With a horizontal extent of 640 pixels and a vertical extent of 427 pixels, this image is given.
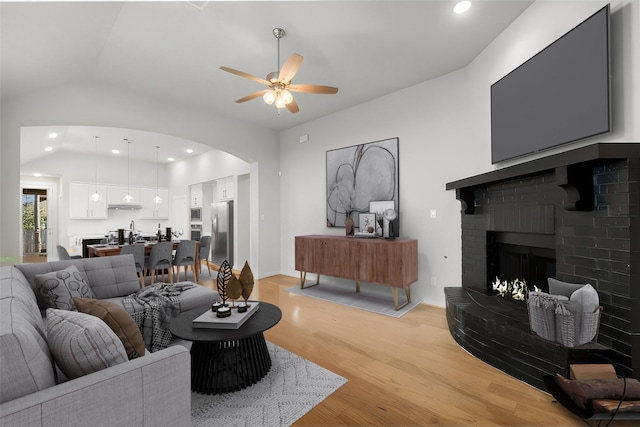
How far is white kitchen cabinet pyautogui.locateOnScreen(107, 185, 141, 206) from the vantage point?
8.07 metres

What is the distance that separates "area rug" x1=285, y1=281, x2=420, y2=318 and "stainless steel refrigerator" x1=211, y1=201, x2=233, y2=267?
8.81 feet

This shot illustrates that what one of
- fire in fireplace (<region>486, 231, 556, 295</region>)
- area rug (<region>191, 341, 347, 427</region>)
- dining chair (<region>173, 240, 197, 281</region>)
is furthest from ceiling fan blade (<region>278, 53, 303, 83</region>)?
dining chair (<region>173, 240, 197, 281</region>)

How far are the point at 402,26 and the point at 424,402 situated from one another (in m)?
3.13

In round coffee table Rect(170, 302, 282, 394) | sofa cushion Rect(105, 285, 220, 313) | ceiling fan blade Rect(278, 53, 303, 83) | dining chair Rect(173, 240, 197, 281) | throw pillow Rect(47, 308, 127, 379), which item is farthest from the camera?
dining chair Rect(173, 240, 197, 281)

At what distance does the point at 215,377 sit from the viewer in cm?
204

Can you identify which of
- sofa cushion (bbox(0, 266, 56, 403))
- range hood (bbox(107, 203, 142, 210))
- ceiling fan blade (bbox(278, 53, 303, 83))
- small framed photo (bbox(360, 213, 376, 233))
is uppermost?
ceiling fan blade (bbox(278, 53, 303, 83))

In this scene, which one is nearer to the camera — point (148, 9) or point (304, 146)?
point (148, 9)

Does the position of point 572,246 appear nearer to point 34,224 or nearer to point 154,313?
point 154,313

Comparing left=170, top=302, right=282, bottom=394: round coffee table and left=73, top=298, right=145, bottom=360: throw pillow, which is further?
left=170, top=302, right=282, bottom=394: round coffee table

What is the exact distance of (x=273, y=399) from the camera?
196cm

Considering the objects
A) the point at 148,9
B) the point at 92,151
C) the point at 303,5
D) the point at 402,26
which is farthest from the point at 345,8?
the point at 92,151

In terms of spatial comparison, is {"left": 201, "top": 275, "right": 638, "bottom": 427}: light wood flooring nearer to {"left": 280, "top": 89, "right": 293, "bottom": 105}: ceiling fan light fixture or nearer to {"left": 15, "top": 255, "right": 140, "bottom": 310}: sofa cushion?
{"left": 15, "top": 255, "right": 140, "bottom": 310}: sofa cushion

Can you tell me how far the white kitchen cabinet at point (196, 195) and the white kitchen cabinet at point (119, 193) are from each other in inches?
66.6

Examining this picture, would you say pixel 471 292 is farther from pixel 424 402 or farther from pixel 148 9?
pixel 148 9
